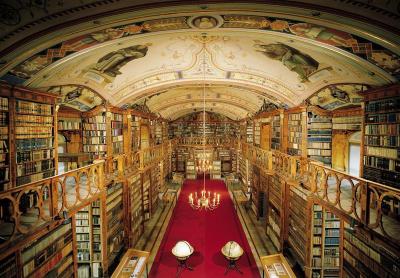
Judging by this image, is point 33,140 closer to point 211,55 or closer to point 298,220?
point 211,55

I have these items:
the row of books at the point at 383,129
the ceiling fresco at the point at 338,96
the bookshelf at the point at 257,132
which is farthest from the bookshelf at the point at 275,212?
the bookshelf at the point at 257,132

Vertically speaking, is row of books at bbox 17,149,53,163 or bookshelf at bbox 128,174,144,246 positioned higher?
row of books at bbox 17,149,53,163

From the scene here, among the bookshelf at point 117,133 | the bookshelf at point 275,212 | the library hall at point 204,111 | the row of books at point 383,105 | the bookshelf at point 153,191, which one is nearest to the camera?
the library hall at point 204,111

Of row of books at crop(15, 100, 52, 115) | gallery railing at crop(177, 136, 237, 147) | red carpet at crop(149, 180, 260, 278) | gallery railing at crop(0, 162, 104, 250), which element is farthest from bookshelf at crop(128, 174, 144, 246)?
gallery railing at crop(177, 136, 237, 147)

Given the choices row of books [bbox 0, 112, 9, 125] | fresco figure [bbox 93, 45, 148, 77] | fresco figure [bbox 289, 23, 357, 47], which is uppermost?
fresco figure [bbox 93, 45, 148, 77]

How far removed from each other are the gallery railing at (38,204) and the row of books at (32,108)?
1879 millimetres

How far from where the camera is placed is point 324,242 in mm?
6703

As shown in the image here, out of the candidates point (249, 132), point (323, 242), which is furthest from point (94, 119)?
point (249, 132)

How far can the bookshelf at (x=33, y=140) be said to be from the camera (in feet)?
17.3

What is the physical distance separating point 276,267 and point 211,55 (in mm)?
6808

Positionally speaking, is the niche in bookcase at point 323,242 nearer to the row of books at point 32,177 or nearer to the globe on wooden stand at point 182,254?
the globe on wooden stand at point 182,254

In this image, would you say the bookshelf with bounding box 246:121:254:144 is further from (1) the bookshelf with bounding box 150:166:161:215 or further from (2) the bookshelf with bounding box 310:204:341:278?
(2) the bookshelf with bounding box 310:204:341:278

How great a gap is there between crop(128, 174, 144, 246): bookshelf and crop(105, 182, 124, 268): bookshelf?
0.40m

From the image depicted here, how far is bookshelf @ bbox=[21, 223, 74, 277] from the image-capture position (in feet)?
14.5
